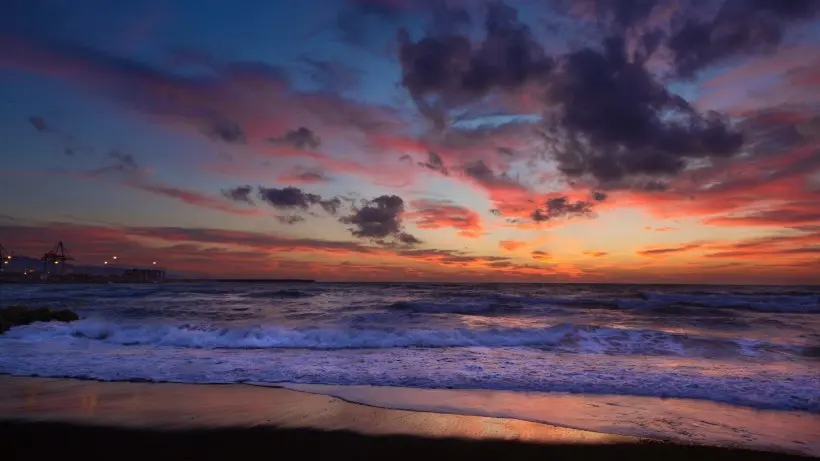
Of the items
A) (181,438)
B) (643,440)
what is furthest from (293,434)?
(643,440)

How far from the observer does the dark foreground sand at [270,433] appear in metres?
5.99

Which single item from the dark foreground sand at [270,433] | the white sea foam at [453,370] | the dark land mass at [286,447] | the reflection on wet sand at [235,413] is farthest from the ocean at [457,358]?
the dark land mass at [286,447]

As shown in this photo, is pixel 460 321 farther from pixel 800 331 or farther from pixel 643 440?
pixel 643 440

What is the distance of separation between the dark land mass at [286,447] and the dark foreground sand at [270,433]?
0.01 metres

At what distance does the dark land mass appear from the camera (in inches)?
232

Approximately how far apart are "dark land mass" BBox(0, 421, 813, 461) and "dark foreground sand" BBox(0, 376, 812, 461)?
12 millimetres

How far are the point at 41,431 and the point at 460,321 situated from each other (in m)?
21.2

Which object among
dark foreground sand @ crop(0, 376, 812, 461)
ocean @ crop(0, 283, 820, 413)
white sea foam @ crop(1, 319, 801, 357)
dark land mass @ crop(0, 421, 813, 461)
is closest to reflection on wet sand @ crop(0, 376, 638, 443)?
dark foreground sand @ crop(0, 376, 812, 461)

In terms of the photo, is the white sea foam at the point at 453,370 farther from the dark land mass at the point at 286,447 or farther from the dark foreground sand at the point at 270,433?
the dark land mass at the point at 286,447

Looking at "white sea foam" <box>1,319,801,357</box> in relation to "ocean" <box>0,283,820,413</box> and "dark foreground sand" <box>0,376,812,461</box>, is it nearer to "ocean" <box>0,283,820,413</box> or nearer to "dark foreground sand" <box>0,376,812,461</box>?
"ocean" <box>0,283,820,413</box>

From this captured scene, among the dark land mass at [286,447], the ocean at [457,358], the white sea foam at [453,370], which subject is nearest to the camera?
the dark land mass at [286,447]

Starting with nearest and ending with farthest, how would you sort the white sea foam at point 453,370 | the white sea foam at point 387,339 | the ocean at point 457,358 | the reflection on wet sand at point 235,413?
1. the reflection on wet sand at point 235,413
2. the white sea foam at point 453,370
3. the ocean at point 457,358
4. the white sea foam at point 387,339

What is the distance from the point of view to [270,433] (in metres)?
6.71

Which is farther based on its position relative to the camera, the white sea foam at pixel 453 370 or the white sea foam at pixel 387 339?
the white sea foam at pixel 387 339
